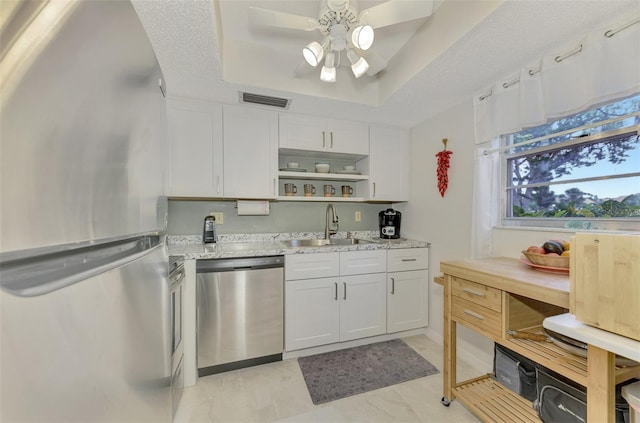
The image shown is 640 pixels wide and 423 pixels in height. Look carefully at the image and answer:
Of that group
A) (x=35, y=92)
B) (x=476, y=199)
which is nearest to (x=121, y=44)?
(x=35, y=92)

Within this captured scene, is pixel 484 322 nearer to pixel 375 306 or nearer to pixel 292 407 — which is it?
pixel 375 306

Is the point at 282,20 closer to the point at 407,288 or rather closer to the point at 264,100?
the point at 264,100

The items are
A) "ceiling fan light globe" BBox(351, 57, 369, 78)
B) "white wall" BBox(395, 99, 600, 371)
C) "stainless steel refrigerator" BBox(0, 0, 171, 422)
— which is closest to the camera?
"stainless steel refrigerator" BBox(0, 0, 171, 422)

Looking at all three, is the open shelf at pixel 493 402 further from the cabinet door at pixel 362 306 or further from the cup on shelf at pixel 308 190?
the cup on shelf at pixel 308 190

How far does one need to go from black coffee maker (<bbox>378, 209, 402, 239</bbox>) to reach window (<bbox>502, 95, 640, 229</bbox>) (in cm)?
112

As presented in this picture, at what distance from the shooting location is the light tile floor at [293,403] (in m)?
1.50

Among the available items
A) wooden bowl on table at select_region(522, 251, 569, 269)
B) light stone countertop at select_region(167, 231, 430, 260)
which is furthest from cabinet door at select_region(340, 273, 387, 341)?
wooden bowl on table at select_region(522, 251, 569, 269)

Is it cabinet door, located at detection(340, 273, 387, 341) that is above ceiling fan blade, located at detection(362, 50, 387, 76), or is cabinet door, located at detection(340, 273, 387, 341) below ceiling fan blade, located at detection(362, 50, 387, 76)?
below

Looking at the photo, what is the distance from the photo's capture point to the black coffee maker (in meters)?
2.83

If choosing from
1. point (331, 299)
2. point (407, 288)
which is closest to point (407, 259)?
point (407, 288)

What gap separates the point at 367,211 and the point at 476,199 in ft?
4.26

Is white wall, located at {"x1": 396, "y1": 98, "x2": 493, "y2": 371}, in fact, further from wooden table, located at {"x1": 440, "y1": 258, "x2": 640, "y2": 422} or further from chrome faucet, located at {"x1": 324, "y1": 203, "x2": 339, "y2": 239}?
chrome faucet, located at {"x1": 324, "y1": 203, "x2": 339, "y2": 239}

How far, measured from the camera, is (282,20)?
4.56ft

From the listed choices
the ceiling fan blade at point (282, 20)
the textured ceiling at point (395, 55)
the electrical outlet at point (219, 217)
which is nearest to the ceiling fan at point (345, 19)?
the ceiling fan blade at point (282, 20)
